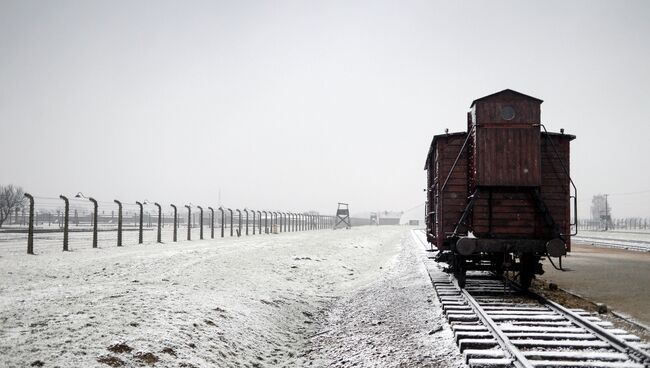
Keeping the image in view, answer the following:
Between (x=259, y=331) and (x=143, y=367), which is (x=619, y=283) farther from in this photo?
(x=143, y=367)

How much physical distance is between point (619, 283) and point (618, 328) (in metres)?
6.71

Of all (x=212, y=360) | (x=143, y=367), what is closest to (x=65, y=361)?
(x=143, y=367)

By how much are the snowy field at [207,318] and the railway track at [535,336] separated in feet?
1.24

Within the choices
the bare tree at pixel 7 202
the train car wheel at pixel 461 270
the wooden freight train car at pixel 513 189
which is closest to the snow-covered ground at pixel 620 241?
the wooden freight train car at pixel 513 189

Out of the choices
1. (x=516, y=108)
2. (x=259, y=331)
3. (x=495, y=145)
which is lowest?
(x=259, y=331)

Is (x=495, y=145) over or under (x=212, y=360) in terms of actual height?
over

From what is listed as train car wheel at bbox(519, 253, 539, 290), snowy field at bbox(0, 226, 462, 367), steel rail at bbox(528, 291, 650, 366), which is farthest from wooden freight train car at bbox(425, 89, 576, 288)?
steel rail at bbox(528, 291, 650, 366)

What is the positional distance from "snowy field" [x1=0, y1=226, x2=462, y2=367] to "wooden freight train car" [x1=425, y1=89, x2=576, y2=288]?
184cm

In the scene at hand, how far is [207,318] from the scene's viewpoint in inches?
307

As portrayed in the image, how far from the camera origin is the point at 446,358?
5.97m

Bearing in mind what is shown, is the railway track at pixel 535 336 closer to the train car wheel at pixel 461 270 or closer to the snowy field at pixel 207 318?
the snowy field at pixel 207 318

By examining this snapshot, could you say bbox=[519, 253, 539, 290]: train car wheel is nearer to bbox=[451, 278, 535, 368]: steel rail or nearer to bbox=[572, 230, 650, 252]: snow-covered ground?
bbox=[451, 278, 535, 368]: steel rail

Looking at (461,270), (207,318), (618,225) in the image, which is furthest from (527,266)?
(618,225)

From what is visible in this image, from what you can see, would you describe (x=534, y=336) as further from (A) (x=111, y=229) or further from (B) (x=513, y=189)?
(A) (x=111, y=229)
